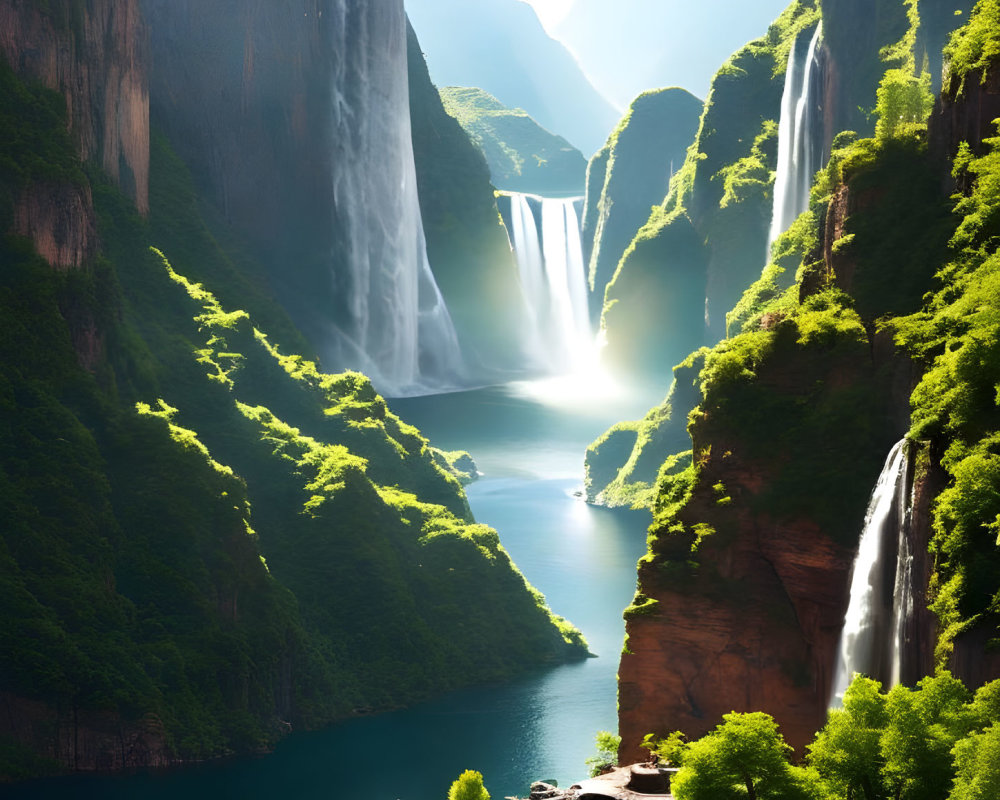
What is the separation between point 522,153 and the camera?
18525cm

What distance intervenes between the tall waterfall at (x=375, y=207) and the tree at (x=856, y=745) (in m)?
75.6

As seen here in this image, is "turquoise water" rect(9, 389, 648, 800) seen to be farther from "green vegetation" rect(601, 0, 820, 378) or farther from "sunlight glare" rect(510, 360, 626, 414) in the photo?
"sunlight glare" rect(510, 360, 626, 414)

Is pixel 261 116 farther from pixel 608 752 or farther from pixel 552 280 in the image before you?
pixel 608 752

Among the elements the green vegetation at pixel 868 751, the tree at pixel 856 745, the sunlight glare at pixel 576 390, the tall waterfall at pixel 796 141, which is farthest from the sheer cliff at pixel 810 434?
the sunlight glare at pixel 576 390

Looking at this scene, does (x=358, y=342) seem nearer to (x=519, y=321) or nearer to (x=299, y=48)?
(x=299, y=48)

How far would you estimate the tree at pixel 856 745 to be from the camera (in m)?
21.6

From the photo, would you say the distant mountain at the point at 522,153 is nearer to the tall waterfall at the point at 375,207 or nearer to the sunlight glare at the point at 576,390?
the sunlight glare at the point at 576,390

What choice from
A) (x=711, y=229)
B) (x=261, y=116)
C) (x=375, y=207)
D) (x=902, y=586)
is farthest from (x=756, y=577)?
(x=375, y=207)

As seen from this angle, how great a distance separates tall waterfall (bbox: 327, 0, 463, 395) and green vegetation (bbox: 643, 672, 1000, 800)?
7513 cm

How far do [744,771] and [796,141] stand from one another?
56768mm

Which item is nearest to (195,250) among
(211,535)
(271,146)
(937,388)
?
(271,146)

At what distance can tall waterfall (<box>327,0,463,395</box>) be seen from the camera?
9638cm

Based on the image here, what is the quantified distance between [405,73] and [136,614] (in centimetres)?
6370

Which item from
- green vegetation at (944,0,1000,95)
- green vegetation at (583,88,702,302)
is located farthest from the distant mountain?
green vegetation at (944,0,1000,95)
